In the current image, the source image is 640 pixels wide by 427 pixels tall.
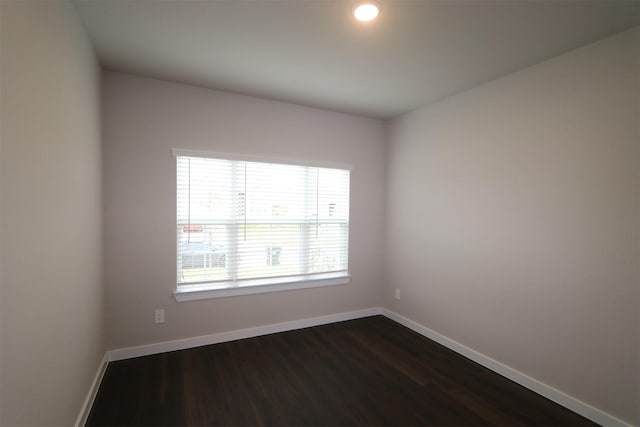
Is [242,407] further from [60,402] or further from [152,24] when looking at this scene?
[152,24]

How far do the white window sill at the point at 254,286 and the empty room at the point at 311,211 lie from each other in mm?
28

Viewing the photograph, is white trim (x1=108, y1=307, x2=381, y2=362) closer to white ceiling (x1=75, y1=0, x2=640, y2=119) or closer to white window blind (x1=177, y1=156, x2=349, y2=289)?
white window blind (x1=177, y1=156, x2=349, y2=289)

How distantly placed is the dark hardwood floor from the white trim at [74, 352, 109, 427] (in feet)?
0.14

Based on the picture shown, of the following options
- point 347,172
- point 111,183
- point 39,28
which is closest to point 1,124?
point 39,28

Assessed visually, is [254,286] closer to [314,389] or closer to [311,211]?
[311,211]

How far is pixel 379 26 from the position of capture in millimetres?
1874

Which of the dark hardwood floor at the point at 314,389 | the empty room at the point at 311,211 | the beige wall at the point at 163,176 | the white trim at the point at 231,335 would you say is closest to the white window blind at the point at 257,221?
the empty room at the point at 311,211

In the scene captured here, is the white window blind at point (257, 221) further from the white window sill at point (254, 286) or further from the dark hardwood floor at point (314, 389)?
the dark hardwood floor at point (314, 389)

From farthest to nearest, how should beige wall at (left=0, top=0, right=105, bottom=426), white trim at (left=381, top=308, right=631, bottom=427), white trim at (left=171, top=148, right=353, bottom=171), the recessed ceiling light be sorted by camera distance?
1. white trim at (left=171, top=148, right=353, bottom=171)
2. white trim at (left=381, top=308, right=631, bottom=427)
3. the recessed ceiling light
4. beige wall at (left=0, top=0, right=105, bottom=426)

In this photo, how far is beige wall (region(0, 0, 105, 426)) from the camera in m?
1.02

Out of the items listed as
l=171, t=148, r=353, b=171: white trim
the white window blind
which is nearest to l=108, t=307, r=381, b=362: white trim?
the white window blind

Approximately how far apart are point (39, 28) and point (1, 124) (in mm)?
592

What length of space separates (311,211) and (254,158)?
35.2 inches

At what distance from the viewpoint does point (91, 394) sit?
2020mm
